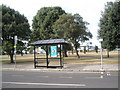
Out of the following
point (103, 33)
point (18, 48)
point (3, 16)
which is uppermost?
point (3, 16)

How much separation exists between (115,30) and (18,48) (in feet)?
45.5

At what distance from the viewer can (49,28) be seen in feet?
119

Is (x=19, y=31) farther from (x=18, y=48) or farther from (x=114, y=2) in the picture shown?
(x=114, y=2)

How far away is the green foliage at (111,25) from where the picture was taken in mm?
17453

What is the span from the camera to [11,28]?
71.0ft

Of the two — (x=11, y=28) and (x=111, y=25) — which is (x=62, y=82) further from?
(x=11, y=28)

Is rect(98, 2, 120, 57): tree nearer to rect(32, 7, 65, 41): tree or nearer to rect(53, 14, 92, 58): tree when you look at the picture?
rect(53, 14, 92, 58): tree

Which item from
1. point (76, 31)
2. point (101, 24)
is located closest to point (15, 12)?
point (76, 31)

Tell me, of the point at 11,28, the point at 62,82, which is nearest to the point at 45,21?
the point at 11,28

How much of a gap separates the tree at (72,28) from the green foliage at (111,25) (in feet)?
26.3

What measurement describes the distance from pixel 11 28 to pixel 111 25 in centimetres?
1314

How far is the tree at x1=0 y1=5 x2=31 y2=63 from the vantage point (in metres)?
21.6

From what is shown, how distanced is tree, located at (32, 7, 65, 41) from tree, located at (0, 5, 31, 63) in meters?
10.9

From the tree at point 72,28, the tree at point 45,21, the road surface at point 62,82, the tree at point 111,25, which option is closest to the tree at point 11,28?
the tree at point 72,28
